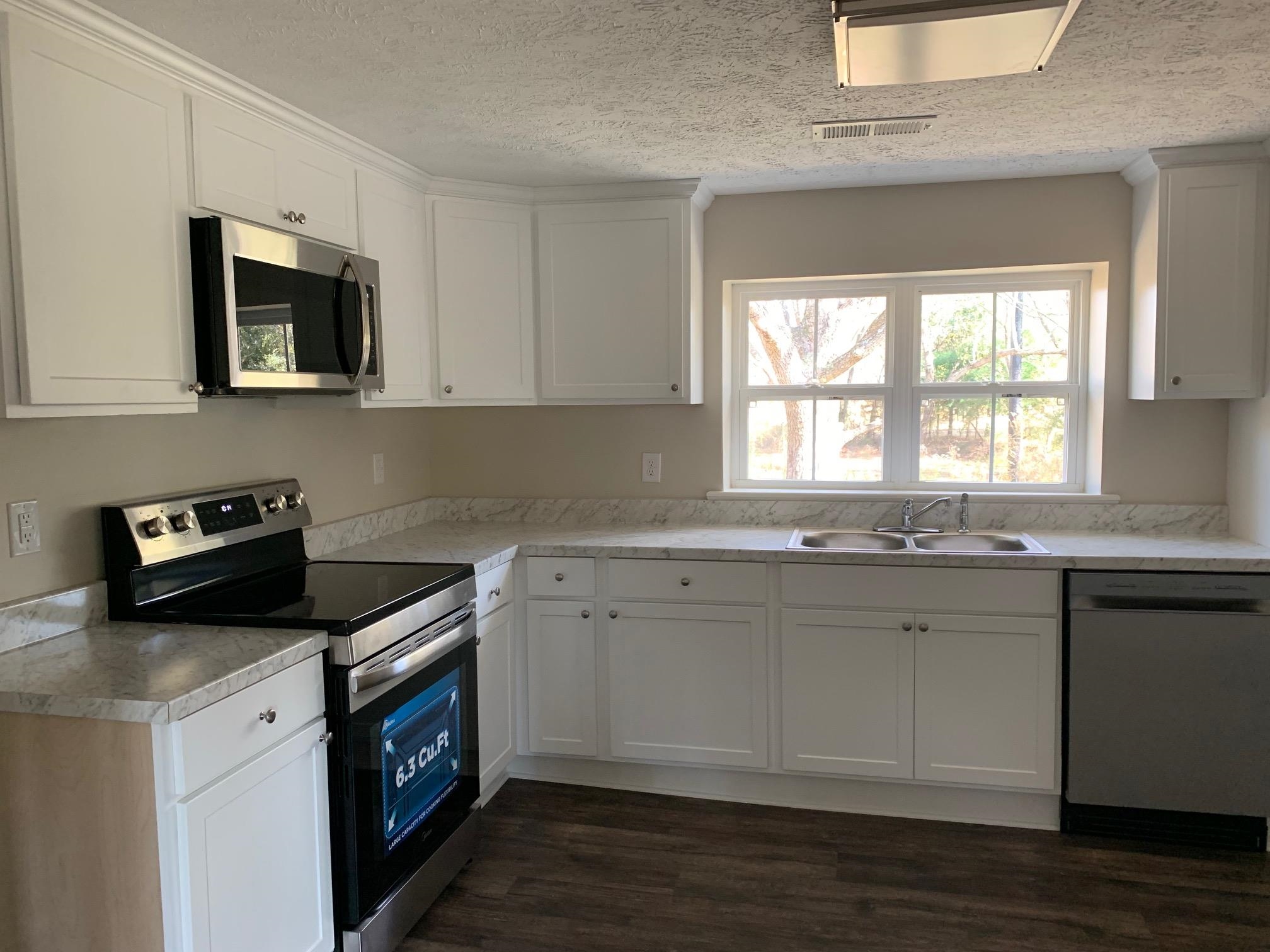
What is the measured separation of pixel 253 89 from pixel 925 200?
2.38m

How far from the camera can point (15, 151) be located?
1.67m

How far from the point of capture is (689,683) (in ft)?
10.3

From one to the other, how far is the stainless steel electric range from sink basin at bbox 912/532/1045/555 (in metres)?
1.67

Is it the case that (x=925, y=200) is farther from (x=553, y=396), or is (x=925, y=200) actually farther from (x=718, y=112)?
(x=553, y=396)

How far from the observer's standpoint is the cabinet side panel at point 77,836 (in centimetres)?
162

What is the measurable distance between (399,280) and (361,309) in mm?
430

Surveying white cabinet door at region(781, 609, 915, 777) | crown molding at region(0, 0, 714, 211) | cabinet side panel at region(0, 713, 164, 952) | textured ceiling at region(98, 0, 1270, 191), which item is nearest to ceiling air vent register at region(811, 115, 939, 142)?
textured ceiling at region(98, 0, 1270, 191)

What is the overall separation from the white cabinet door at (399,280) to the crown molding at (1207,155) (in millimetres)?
2523

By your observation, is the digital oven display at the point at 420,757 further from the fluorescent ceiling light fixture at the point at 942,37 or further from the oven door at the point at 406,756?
the fluorescent ceiling light fixture at the point at 942,37

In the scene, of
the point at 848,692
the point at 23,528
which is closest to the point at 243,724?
the point at 23,528

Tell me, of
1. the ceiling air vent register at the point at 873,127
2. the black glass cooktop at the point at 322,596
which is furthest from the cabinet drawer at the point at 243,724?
the ceiling air vent register at the point at 873,127

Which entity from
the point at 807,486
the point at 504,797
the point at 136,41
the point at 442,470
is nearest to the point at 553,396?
the point at 442,470

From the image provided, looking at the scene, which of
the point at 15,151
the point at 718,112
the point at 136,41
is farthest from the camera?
the point at 718,112

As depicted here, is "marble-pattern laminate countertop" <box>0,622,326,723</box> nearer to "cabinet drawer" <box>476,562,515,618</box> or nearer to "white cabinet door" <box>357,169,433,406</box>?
"cabinet drawer" <box>476,562,515,618</box>
